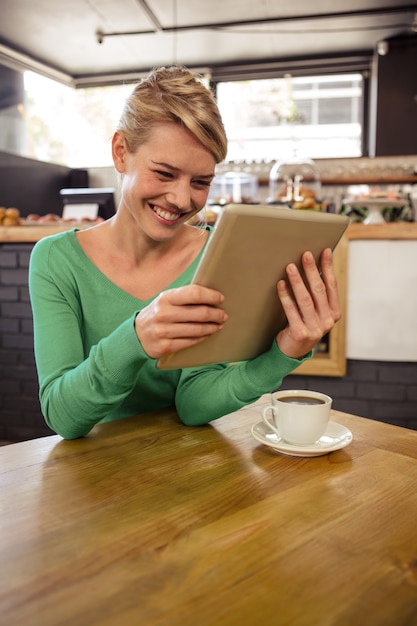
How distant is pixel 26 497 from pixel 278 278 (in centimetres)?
40

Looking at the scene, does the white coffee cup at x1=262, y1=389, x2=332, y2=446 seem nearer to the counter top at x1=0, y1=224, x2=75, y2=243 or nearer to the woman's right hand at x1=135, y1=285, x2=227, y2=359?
the woman's right hand at x1=135, y1=285, x2=227, y2=359

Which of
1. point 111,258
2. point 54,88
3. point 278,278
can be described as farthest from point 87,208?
point 54,88

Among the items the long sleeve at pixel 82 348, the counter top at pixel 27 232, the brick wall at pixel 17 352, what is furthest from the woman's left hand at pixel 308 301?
the brick wall at pixel 17 352

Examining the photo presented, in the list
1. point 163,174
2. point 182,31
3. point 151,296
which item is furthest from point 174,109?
point 182,31

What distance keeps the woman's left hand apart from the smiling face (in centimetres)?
36

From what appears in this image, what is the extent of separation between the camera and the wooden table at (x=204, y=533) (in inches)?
16.9

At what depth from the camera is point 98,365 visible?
0.81 meters

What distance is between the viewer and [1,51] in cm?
552

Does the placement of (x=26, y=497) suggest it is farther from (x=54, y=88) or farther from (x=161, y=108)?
(x=54, y=88)

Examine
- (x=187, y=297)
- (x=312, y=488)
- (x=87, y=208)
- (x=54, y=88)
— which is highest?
(x=54, y=88)

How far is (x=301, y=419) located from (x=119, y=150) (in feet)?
2.20

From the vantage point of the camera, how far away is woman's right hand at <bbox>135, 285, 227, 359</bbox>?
690mm

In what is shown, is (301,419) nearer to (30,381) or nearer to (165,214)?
(165,214)

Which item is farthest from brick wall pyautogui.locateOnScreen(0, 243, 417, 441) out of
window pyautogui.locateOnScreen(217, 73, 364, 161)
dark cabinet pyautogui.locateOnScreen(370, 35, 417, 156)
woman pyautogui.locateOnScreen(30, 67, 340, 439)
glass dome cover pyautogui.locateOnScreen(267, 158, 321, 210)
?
window pyautogui.locateOnScreen(217, 73, 364, 161)
